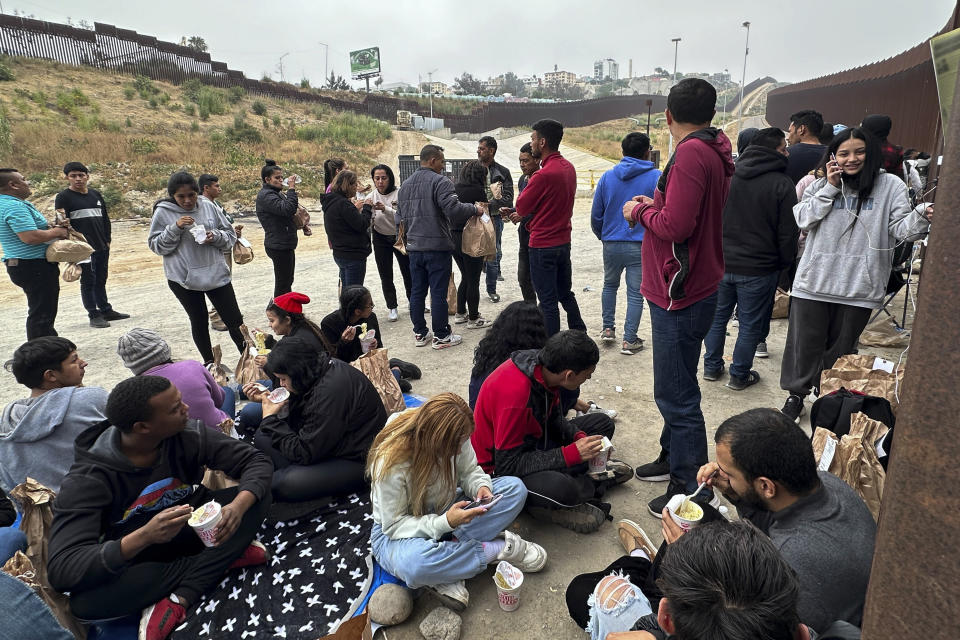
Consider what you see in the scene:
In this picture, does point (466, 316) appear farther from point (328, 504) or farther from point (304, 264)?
point (304, 264)

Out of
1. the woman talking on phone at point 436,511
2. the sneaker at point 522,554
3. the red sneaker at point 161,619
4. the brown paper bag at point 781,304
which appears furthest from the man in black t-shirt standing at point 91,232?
the brown paper bag at point 781,304

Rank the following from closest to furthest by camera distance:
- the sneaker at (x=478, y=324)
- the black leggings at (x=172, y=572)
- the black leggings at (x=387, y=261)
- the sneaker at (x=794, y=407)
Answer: the black leggings at (x=172, y=572)
the sneaker at (x=794, y=407)
the sneaker at (x=478, y=324)
the black leggings at (x=387, y=261)

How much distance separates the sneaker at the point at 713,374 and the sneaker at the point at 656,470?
1.45m

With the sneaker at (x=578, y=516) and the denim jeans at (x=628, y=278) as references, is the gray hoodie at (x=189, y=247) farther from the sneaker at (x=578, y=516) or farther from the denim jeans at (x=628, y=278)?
the sneaker at (x=578, y=516)

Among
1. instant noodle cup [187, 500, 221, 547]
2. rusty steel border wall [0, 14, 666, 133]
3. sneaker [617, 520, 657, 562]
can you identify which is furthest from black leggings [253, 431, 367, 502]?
rusty steel border wall [0, 14, 666, 133]

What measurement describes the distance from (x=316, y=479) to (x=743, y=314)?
3.30m

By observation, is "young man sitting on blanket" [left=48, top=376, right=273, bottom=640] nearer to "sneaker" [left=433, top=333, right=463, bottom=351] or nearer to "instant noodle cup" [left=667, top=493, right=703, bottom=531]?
"instant noodle cup" [left=667, top=493, right=703, bottom=531]

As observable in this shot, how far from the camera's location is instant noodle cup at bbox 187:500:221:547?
93.9 inches

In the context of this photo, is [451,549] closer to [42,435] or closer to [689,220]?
[689,220]

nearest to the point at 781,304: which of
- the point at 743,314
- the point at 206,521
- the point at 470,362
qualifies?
the point at 743,314

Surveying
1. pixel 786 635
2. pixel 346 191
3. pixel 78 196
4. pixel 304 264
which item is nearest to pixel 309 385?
pixel 786 635

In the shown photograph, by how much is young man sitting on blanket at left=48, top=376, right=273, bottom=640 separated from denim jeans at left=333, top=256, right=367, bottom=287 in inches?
134

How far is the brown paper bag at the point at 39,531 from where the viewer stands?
2.35m

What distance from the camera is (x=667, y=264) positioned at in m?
2.76
